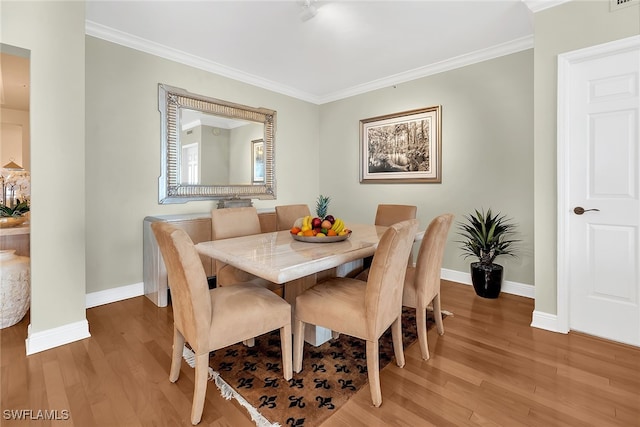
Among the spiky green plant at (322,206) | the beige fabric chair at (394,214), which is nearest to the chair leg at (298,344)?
the beige fabric chair at (394,214)

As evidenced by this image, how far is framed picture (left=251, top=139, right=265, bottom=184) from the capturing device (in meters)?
4.20

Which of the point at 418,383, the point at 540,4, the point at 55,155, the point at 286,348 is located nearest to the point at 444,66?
the point at 540,4

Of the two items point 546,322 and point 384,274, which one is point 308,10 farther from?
point 546,322

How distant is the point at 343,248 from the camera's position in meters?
1.89

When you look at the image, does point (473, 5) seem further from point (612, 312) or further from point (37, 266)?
point (37, 266)

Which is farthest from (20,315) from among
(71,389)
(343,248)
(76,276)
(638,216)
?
(638,216)

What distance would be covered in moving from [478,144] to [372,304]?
8.92 feet

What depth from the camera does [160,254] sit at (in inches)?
113

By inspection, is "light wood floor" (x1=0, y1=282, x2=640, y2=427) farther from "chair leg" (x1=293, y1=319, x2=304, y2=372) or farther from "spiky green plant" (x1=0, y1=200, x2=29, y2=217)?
"spiky green plant" (x1=0, y1=200, x2=29, y2=217)

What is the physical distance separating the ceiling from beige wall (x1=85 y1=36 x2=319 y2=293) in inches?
7.6

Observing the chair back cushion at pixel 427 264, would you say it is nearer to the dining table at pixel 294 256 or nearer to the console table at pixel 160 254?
the dining table at pixel 294 256

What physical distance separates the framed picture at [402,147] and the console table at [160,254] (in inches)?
94.9

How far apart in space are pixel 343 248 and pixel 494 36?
111 inches

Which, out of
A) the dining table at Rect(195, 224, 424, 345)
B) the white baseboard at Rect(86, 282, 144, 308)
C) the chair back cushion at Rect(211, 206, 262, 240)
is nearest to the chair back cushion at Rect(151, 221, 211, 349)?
the dining table at Rect(195, 224, 424, 345)
